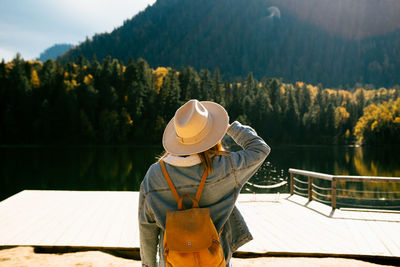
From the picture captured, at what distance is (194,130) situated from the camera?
58.6 inches

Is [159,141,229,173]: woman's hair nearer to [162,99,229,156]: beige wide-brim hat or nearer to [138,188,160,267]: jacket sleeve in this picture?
[162,99,229,156]: beige wide-brim hat

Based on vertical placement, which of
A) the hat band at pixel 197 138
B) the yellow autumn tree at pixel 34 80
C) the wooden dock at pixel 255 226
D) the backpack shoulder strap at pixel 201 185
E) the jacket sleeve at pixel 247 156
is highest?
the yellow autumn tree at pixel 34 80

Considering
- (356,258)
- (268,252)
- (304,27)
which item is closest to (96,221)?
(268,252)

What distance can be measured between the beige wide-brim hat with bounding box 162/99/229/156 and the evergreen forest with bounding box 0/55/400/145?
1851 inches

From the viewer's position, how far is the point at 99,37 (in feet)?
459

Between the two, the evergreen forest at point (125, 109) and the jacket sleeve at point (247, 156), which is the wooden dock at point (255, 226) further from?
the evergreen forest at point (125, 109)

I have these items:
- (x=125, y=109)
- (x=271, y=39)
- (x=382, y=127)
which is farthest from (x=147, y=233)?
(x=271, y=39)

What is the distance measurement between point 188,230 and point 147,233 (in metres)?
0.29

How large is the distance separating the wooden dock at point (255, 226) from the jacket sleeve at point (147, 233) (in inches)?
104

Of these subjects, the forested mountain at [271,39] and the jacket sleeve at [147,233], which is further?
the forested mountain at [271,39]

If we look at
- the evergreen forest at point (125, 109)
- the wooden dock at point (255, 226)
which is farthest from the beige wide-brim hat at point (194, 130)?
the evergreen forest at point (125, 109)

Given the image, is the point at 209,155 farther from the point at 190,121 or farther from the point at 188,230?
the point at 188,230

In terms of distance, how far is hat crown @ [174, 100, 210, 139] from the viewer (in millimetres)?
1488

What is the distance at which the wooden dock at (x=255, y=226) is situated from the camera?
4.19 metres
